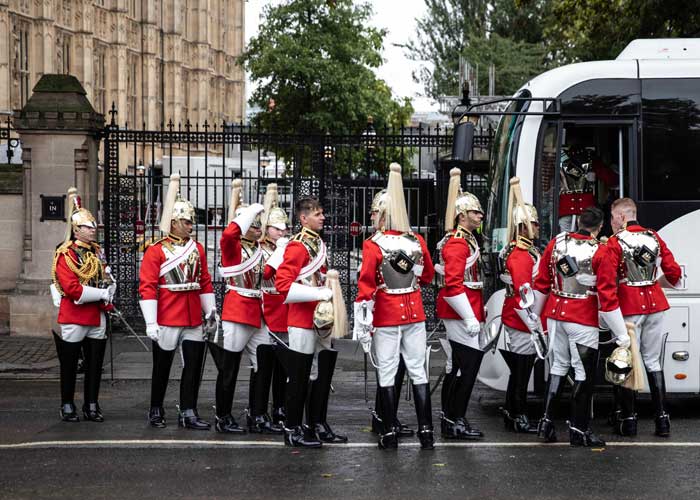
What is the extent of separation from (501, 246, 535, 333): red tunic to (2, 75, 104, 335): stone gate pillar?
905 centimetres

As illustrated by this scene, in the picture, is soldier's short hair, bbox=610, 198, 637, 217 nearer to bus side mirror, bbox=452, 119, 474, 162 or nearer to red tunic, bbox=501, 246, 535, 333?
red tunic, bbox=501, 246, 535, 333

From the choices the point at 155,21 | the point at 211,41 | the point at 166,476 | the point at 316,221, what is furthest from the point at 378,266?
the point at 211,41

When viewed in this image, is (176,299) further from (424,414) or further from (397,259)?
(424,414)

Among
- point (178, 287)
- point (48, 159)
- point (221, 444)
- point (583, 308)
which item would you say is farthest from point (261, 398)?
point (48, 159)

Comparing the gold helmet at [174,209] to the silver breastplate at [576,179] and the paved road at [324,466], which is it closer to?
the paved road at [324,466]

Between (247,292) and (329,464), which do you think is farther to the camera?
(247,292)

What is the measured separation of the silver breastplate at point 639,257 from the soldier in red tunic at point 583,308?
638 mm

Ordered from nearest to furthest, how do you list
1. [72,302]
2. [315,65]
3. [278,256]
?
[278,256]
[72,302]
[315,65]

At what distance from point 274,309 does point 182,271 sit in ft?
2.98

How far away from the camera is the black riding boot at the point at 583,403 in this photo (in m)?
10.0

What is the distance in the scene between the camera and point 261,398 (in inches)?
423

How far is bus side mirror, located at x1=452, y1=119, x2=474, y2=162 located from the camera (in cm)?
1150

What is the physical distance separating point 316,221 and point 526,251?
1852mm

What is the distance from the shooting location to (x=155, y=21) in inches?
2051
